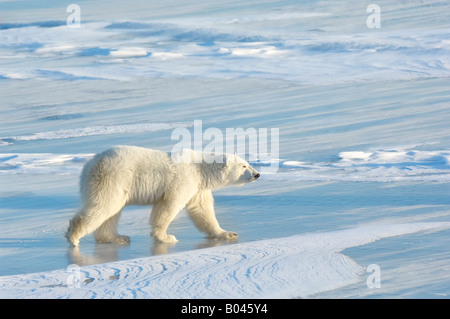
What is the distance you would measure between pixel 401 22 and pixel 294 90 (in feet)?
20.3

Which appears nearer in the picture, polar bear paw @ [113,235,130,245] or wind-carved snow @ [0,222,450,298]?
wind-carved snow @ [0,222,450,298]

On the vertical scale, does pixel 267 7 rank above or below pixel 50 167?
above

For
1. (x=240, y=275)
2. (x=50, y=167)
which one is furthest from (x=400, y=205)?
(x=50, y=167)

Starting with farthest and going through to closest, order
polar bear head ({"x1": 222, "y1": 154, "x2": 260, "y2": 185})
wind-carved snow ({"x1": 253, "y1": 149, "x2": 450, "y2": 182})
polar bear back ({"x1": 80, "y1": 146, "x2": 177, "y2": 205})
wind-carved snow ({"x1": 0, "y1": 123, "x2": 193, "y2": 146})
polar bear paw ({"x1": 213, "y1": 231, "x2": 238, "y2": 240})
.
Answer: wind-carved snow ({"x1": 0, "y1": 123, "x2": 193, "y2": 146}), wind-carved snow ({"x1": 253, "y1": 149, "x2": 450, "y2": 182}), polar bear head ({"x1": 222, "y1": 154, "x2": 260, "y2": 185}), polar bear paw ({"x1": 213, "y1": 231, "x2": 238, "y2": 240}), polar bear back ({"x1": 80, "y1": 146, "x2": 177, "y2": 205})

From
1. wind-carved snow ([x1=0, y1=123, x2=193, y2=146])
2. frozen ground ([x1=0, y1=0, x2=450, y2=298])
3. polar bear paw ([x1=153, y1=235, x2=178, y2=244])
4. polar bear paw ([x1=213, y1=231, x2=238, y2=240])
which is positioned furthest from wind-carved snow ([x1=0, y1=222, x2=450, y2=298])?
wind-carved snow ([x1=0, y1=123, x2=193, y2=146])

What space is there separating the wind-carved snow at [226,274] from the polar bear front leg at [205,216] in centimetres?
22

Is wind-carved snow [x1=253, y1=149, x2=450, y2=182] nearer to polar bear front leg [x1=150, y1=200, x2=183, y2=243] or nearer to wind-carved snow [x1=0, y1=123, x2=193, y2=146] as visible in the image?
polar bear front leg [x1=150, y1=200, x2=183, y2=243]

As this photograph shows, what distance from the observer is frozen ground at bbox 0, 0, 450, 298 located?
4207 millimetres

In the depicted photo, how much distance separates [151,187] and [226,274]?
1.07m

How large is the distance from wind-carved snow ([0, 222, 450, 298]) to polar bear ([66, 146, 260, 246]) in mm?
294

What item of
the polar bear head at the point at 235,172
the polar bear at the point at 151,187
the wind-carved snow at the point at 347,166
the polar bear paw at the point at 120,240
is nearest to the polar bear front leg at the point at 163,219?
the polar bear at the point at 151,187

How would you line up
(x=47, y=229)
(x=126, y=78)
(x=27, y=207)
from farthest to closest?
(x=126, y=78)
(x=27, y=207)
(x=47, y=229)
